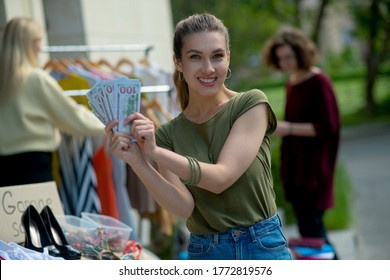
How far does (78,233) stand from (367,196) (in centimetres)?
709

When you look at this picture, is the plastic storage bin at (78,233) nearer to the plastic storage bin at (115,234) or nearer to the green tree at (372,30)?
the plastic storage bin at (115,234)

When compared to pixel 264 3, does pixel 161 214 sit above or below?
below

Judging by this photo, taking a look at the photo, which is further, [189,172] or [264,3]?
[264,3]

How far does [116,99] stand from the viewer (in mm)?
2549

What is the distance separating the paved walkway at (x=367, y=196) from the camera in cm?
739

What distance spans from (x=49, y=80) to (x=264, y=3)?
15587 millimetres

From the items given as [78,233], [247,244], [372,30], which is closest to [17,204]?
[78,233]

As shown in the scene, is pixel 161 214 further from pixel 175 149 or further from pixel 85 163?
pixel 175 149

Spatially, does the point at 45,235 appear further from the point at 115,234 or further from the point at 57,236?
the point at 115,234

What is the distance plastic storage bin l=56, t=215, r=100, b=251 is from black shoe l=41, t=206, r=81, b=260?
11 cm
